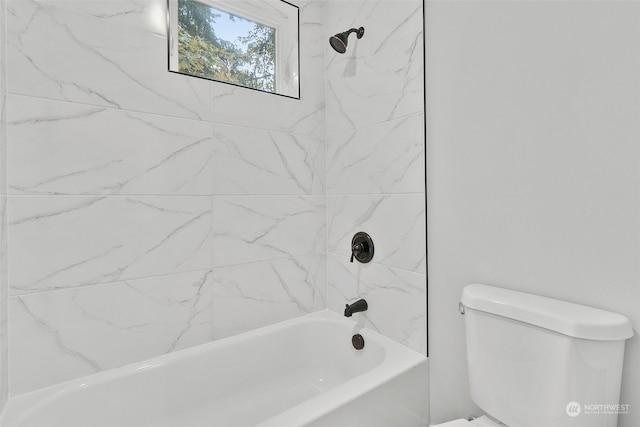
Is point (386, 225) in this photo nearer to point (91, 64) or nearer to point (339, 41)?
point (339, 41)

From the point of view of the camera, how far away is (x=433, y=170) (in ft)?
4.25

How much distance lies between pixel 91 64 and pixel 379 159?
126cm

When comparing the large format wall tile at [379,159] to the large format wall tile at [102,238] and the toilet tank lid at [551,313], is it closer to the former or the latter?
the toilet tank lid at [551,313]

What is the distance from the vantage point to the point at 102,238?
1.22 meters

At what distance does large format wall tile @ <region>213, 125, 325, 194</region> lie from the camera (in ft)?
4.87

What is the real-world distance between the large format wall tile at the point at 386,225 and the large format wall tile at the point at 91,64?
35.2 inches

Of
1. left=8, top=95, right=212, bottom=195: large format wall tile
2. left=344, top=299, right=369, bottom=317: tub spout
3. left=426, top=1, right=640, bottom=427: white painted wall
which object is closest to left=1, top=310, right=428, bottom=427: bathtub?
left=344, top=299, right=369, bottom=317: tub spout

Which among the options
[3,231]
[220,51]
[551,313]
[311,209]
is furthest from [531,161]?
[3,231]

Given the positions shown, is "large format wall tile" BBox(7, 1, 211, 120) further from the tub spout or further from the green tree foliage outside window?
the tub spout

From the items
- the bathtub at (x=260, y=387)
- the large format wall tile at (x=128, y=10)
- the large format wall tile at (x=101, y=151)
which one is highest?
the large format wall tile at (x=128, y=10)

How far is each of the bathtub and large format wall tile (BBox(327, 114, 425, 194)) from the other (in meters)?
0.74

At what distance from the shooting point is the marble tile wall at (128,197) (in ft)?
3.60

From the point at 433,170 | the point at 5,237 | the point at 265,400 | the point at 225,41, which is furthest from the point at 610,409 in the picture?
the point at 225,41

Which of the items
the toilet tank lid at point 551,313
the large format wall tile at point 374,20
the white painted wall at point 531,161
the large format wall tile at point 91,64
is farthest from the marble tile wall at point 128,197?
the toilet tank lid at point 551,313
